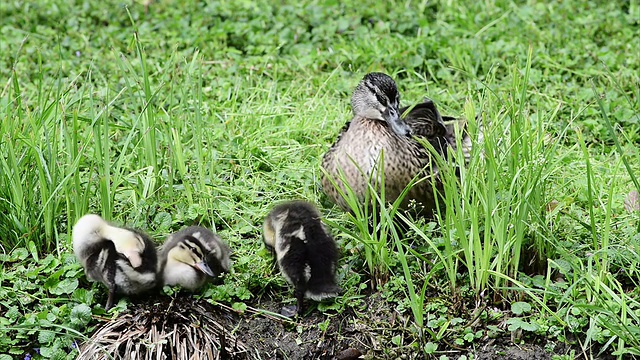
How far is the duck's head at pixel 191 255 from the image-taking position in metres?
4.30

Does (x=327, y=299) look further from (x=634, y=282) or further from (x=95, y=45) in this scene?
(x=95, y=45)

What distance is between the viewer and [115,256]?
13.9 feet

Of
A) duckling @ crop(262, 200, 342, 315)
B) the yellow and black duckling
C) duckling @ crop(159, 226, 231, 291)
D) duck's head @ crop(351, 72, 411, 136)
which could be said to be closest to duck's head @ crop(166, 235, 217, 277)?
duckling @ crop(159, 226, 231, 291)

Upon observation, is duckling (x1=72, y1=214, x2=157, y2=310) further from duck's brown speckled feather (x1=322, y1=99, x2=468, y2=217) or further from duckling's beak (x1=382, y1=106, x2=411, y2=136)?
duckling's beak (x1=382, y1=106, x2=411, y2=136)

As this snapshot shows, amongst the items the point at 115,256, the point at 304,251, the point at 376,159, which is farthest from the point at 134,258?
the point at 376,159

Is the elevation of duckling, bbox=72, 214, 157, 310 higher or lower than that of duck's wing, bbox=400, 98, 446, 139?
lower

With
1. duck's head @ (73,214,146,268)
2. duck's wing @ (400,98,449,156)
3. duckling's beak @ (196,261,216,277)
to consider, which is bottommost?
duckling's beak @ (196,261,216,277)

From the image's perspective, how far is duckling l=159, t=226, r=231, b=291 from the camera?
4.31 metres

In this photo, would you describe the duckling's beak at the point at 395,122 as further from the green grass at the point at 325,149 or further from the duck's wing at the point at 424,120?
the green grass at the point at 325,149

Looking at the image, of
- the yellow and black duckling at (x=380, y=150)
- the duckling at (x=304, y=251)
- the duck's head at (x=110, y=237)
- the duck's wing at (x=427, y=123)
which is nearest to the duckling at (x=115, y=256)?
the duck's head at (x=110, y=237)

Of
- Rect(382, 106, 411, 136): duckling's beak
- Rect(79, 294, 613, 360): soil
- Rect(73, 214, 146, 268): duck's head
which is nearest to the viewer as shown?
Rect(79, 294, 613, 360): soil

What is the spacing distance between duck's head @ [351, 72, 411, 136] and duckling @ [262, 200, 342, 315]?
30.9 inches

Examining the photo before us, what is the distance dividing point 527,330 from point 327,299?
0.90 metres

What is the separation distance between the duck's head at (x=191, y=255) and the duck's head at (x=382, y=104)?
125cm
